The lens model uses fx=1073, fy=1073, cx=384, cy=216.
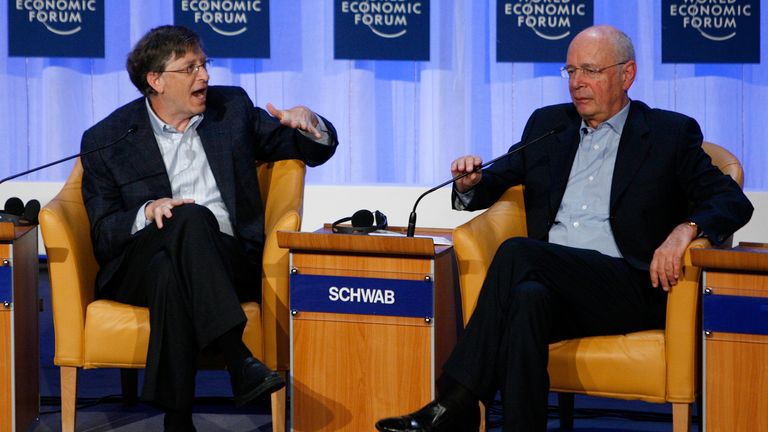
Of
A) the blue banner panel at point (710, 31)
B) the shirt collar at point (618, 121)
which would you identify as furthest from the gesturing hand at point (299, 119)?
the blue banner panel at point (710, 31)

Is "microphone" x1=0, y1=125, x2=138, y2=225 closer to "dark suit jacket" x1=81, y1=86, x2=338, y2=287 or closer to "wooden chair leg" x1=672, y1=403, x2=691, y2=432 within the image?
"dark suit jacket" x1=81, y1=86, x2=338, y2=287

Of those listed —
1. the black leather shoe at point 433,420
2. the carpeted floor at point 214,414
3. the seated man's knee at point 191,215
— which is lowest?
the carpeted floor at point 214,414

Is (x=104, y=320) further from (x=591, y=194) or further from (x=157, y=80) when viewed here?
(x=591, y=194)

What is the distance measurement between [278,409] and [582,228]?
3.15ft

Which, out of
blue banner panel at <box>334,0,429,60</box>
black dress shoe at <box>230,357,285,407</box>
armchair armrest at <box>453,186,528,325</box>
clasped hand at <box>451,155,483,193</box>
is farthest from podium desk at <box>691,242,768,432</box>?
blue banner panel at <box>334,0,429,60</box>

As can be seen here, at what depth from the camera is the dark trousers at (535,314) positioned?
8.05 ft

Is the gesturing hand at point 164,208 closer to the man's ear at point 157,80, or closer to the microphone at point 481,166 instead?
the man's ear at point 157,80

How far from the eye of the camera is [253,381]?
260 cm

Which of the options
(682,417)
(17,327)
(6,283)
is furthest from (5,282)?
(682,417)

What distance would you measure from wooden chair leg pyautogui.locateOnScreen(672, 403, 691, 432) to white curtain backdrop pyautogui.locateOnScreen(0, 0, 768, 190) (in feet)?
8.77

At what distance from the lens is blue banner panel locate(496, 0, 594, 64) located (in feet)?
16.3

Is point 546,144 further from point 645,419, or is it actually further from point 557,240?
point 645,419

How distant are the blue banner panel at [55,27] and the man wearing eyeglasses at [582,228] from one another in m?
2.87

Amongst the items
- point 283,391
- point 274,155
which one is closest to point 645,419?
point 283,391
